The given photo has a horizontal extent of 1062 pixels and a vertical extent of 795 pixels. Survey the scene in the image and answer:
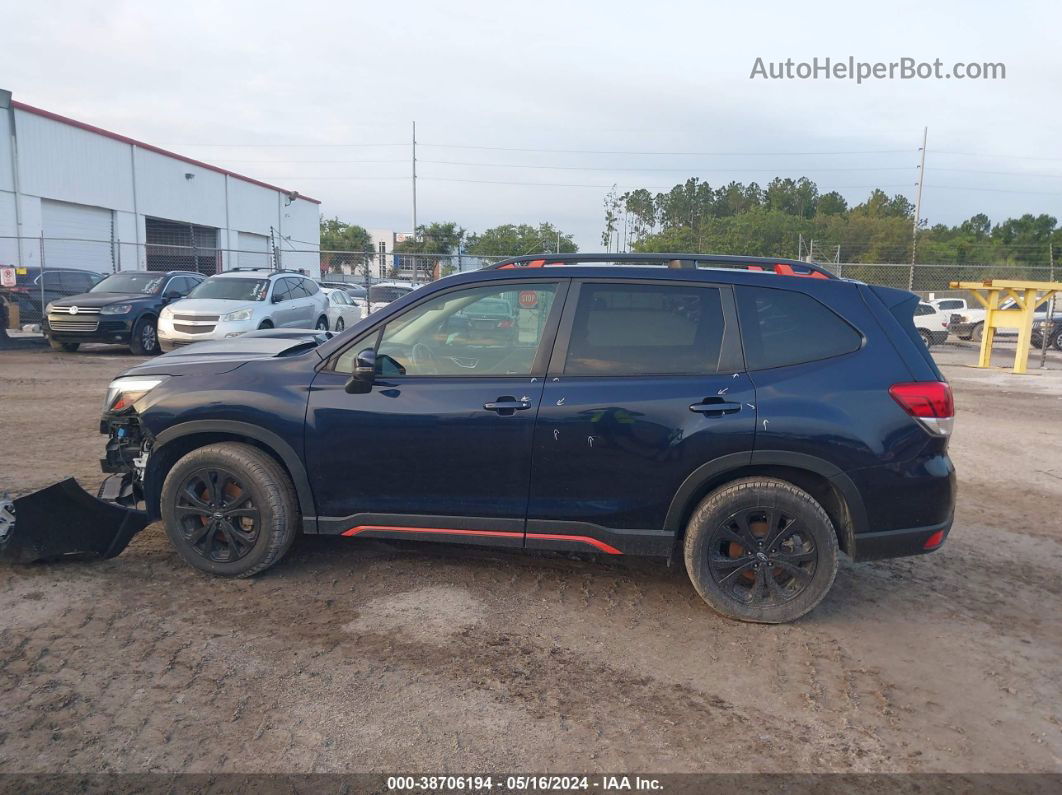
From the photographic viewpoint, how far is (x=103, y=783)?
113 inches

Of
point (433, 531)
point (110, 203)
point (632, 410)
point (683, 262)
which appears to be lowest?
point (433, 531)

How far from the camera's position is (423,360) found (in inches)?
179

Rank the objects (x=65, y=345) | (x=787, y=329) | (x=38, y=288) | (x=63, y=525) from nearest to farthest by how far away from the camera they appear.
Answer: (x=787, y=329) → (x=63, y=525) → (x=65, y=345) → (x=38, y=288)

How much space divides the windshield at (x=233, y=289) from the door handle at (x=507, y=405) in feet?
40.6

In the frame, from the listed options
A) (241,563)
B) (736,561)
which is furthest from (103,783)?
(736,561)

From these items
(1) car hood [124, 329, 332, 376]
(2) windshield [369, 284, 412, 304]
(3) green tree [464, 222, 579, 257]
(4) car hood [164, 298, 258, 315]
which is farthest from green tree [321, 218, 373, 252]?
(1) car hood [124, 329, 332, 376]

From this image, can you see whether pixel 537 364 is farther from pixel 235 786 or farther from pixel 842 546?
pixel 235 786

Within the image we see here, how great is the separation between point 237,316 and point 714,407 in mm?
12441

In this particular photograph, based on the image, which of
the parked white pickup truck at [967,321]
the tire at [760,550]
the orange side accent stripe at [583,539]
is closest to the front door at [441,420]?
the orange side accent stripe at [583,539]

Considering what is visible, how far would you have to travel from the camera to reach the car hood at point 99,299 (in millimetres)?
15711

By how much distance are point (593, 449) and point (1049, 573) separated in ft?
10.7

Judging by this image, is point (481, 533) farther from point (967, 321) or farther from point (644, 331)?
point (967, 321)

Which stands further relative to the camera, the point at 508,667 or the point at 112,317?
the point at 112,317

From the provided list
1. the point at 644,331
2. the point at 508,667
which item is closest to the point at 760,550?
the point at 644,331
